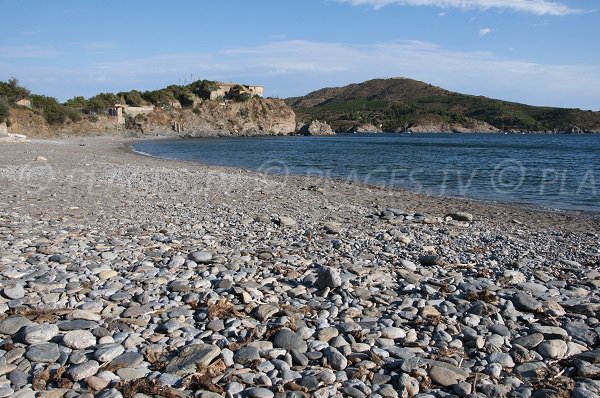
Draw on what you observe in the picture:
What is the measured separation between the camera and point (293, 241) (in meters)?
8.33

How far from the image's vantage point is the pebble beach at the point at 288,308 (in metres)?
3.69

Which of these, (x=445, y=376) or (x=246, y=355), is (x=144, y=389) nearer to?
(x=246, y=355)

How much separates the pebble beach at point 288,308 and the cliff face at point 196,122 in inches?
2257

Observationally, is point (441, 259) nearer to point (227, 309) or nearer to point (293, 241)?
point (293, 241)

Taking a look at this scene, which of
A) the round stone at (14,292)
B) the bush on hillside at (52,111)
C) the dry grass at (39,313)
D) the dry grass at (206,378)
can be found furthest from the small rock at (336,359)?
the bush on hillside at (52,111)

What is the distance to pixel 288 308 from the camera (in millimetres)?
5027

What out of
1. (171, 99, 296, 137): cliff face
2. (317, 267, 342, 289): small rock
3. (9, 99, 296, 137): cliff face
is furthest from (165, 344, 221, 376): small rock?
(171, 99, 296, 137): cliff face

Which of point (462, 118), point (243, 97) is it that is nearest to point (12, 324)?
point (243, 97)

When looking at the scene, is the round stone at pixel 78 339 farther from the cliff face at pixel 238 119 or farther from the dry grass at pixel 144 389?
the cliff face at pixel 238 119

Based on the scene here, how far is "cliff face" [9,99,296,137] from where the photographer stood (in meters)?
62.0

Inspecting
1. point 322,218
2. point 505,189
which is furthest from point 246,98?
point 322,218

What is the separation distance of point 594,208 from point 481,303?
12618 mm

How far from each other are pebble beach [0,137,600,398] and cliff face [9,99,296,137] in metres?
57.3

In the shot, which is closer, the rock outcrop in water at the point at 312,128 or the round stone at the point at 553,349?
the round stone at the point at 553,349
